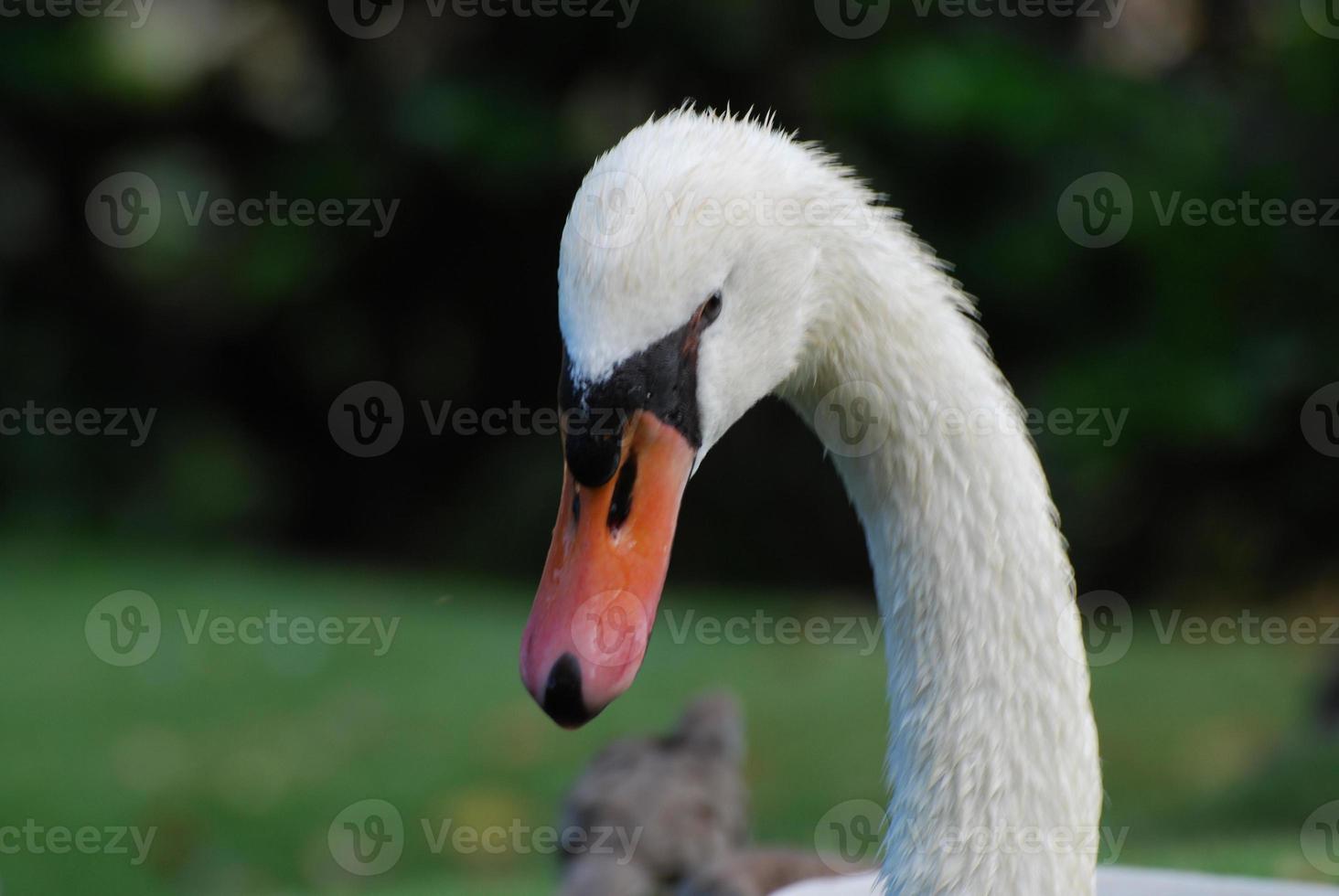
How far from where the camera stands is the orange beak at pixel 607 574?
150 centimetres

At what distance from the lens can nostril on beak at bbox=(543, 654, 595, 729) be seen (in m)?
1.49

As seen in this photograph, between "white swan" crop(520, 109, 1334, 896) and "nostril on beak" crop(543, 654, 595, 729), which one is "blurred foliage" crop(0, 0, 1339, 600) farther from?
"nostril on beak" crop(543, 654, 595, 729)

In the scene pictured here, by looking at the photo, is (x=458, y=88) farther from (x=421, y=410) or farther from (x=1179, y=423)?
(x=1179, y=423)

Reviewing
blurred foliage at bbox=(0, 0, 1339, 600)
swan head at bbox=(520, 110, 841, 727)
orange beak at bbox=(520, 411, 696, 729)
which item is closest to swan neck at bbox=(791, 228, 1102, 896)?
swan head at bbox=(520, 110, 841, 727)

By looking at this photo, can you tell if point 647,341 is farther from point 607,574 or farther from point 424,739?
point 424,739

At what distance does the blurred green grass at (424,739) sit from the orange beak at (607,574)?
197 centimetres

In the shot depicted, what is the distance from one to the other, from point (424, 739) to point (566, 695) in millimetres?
3763

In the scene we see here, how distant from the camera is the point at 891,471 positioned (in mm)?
1808

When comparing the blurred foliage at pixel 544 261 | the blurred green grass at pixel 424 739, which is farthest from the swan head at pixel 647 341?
the blurred foliage at pixel 544 261

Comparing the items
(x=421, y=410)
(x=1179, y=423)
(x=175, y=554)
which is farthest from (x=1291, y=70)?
(x=175, y=554)

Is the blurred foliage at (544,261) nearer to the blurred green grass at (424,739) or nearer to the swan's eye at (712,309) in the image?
the blurred green grass at (424,739)

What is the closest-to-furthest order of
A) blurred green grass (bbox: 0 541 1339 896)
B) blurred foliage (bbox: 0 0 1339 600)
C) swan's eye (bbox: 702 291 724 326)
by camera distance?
1. swan's eye (bbox: 702 291 724 326)
2. blurred green grass (bbox: 0 541 1339 896)
3. blurred foliage (bbox: 0 0 1339 600)

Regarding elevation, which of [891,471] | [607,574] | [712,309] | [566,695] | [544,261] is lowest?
[566,695]

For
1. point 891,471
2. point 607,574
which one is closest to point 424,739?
point 891,471
